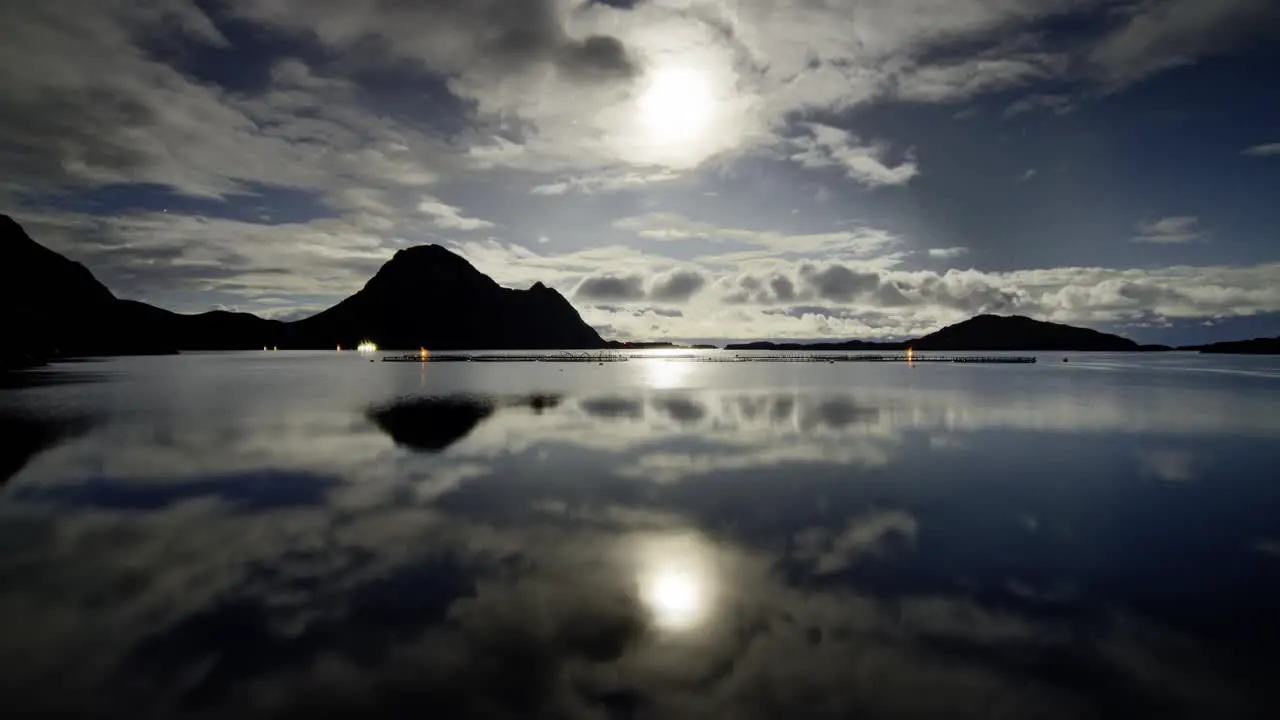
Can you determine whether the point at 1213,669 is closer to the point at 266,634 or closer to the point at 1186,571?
the point at 1186,571

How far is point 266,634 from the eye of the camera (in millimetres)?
11406

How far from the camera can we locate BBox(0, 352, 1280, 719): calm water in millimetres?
9477

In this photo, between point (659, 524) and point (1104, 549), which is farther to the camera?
point (659, 524)

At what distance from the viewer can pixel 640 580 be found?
14.1 metres

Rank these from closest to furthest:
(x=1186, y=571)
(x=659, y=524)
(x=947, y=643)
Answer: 1. (x=947, y=643)
2. (x=1186, y=571)
3. (x=659, y=524)

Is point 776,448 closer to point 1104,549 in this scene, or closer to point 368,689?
point 1104,549

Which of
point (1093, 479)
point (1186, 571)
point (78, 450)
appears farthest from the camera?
point (78, 450)

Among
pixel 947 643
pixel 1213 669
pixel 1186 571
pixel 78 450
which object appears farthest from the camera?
pixel 78 450

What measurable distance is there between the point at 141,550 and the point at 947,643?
18939 millimetres

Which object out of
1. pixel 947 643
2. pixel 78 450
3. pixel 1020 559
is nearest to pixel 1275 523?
pixel 1020 559

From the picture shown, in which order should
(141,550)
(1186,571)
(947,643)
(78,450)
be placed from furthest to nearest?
(78,450) < (141,550) < (1186,571) < (947,643)

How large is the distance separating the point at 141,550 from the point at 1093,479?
3240 centimetres

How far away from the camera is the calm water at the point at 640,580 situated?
9.48 metres

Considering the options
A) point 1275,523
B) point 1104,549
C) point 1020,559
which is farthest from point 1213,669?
point 1275,523
